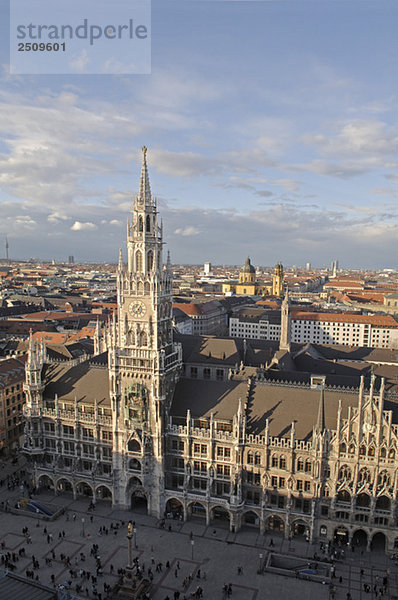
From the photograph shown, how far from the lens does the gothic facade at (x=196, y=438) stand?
195 ft

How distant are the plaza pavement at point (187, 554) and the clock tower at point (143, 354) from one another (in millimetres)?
6701

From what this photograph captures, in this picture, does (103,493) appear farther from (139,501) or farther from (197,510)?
(197,510)

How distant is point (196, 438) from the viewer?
65.7m

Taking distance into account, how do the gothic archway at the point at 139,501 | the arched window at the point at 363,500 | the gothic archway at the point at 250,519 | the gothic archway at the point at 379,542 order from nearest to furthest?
1. the arched window at the point at 363,500
2. the gothic archway at the point at 379,542
3. the gothic archway at the point at 250,519
4. the gothic archway at the point at 139,501

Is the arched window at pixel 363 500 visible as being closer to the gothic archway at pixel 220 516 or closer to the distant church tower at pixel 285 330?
the gothic archway at pixel 220 516

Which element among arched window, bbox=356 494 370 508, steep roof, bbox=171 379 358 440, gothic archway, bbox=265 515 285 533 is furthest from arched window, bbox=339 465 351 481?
gothic archway, bbox=265 515 285 533

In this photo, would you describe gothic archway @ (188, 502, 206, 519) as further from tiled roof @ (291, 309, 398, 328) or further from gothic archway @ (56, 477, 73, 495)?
tiled roof @ (291, 309, 398, 328)

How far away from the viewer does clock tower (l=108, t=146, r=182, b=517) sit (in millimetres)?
65812

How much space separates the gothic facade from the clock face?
0.15 metres

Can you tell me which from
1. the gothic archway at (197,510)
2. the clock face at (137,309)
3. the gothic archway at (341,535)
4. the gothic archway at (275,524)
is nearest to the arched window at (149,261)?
the clock face at (137,309)

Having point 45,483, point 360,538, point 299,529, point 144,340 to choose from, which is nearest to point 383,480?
point 360,538

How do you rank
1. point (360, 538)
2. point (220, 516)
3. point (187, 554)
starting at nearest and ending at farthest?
1. point (187, 554)
2. point (360, 538)
3. point (220, 516)

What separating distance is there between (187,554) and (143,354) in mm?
27152

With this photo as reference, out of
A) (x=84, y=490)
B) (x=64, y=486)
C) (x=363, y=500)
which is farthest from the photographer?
(x=64, y=486)
